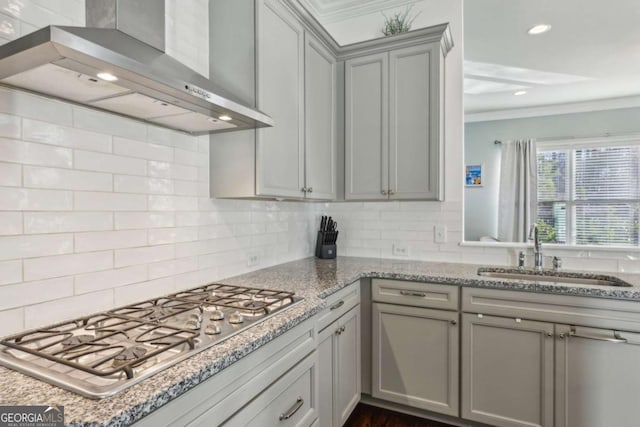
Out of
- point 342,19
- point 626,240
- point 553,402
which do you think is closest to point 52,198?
point 553,402

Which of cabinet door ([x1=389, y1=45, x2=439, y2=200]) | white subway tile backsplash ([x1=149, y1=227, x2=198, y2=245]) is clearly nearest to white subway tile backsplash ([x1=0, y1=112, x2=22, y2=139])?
white subway tile backsplash ([x1=149, y1=227, x2=198, y2=245])

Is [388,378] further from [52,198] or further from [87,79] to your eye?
[87,79]

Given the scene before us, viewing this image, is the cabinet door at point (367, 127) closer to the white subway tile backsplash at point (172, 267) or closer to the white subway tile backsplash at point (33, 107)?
the white subway tile backsplash at point (172, 267)

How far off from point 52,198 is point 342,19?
2.65 meters

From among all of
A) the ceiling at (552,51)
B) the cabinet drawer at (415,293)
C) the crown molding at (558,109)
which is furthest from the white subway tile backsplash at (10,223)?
the crown molding at (558,109)

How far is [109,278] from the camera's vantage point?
1395mm

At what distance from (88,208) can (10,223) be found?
243mm


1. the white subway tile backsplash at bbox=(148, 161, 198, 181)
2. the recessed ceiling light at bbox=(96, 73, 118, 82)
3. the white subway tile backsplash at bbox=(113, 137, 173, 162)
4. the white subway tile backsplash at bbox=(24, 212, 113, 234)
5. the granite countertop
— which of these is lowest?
the granite countertop

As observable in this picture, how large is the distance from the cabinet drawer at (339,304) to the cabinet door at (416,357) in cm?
19

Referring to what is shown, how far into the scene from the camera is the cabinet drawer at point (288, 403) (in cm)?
111

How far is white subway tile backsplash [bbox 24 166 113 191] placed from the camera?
1158 mm

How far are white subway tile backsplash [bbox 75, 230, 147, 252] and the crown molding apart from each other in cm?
558

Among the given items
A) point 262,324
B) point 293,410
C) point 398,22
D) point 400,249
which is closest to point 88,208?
point 262,324

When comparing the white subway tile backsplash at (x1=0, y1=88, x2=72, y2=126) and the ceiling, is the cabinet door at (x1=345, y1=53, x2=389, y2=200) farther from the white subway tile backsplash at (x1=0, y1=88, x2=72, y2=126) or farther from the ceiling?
the white subway tile backsplash at (x1=0, y1=88, x2=72, y2=126)
